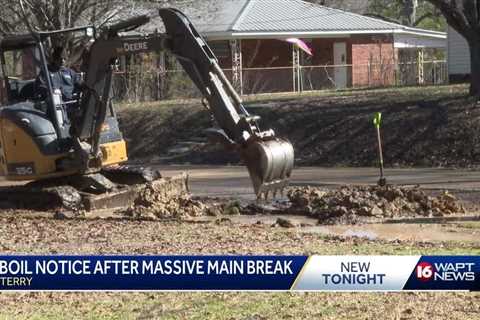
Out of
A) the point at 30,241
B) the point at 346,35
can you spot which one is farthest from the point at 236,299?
the point at 346,35

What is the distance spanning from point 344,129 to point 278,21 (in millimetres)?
21306

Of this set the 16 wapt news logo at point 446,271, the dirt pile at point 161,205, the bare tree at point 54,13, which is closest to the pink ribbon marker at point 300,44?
the bare tree at point 54,13

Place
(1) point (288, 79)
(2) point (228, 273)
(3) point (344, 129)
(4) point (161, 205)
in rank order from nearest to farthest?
(2) point (228, 273), (4) point (161, 205), (3) point (344, 129), (1) point (288, 79)

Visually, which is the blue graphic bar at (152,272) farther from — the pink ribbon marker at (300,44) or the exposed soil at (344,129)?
the pink ribbon marker at (300,44)

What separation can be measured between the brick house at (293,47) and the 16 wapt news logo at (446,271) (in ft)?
114

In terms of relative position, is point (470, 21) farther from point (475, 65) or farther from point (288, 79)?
point (288, 79)

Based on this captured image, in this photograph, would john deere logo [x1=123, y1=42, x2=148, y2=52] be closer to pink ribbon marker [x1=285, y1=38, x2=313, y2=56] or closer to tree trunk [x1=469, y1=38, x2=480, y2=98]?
tree trunk [x1=469, y1=38, x2=480, y2=98]

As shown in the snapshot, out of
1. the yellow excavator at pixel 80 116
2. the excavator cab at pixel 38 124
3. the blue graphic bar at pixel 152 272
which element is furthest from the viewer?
the excavator cab at pixel 38 124

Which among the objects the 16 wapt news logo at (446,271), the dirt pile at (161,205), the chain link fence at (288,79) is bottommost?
the dirt pile at (161,205)

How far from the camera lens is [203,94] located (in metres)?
15.4

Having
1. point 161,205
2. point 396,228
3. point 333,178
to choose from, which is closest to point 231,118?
point 161,205

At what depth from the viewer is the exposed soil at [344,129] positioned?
85.1ft

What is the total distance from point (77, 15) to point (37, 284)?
27309mm

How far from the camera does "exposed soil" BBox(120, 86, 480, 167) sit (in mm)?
25938
